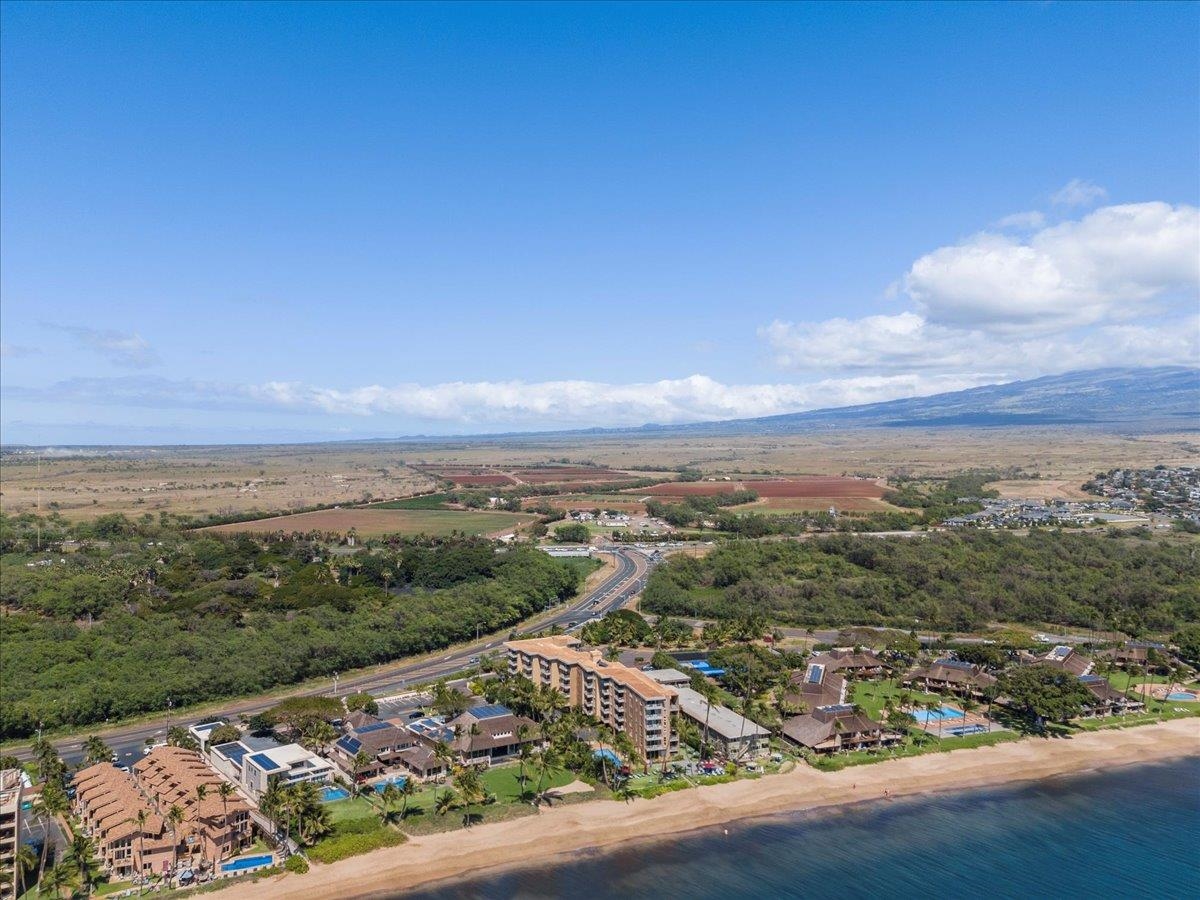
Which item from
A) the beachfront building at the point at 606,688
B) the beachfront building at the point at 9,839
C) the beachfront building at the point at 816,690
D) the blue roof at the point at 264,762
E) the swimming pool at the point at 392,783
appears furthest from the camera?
the beachfront building at the point at 816,690

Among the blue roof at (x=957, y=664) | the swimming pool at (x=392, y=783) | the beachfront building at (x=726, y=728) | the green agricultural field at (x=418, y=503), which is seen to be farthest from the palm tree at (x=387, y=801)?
the green agricultural field at (x=418, y=503)

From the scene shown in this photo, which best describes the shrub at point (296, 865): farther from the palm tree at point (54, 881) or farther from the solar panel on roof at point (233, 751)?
the solar panel on roof at point (233, 751)

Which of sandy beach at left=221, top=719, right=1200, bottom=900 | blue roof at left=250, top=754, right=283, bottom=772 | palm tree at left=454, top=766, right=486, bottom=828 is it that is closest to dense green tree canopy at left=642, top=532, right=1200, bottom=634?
sandy beach at left=221, top=719, right=1200, bottom=900

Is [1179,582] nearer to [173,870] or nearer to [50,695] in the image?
[173,870]

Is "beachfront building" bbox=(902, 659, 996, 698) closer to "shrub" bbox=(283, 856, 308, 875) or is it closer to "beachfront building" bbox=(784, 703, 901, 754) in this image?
"beachfront building" bbox=(784, 703, 901, 754)

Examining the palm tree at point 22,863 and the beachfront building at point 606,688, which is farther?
the beachfront building at point 606,688

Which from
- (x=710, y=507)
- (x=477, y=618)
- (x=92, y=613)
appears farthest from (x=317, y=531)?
(x=710, y=507)
